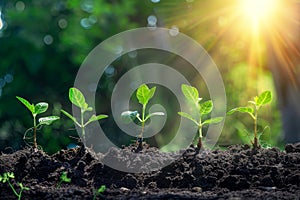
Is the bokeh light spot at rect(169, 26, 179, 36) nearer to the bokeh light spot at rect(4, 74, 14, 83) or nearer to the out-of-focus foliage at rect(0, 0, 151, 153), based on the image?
the out-of-focus foliage at rect(0, 0, 151, 153)

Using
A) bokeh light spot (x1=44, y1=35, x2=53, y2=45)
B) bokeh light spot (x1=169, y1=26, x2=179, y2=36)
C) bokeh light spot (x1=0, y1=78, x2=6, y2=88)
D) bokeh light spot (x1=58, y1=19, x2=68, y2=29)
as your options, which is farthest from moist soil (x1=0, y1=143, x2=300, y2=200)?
bokeh light spot (x1=58, y1=19, x2=68, y2=29)

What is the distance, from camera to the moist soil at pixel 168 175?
56.2 inches

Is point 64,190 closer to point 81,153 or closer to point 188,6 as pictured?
point 81,153

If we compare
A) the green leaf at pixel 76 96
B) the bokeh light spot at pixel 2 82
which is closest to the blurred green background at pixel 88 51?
the bokeh light spot at pixel 2 82

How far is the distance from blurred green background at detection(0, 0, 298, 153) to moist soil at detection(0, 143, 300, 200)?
311 cm

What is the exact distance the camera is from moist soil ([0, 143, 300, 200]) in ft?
4.68

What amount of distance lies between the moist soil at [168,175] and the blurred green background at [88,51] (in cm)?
311

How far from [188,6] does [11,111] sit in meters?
2.66

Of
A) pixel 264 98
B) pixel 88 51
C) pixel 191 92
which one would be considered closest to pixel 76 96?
pixel 191 92

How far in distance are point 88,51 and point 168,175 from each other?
522 cm

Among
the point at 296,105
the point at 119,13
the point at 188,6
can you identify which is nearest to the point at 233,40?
the point at 188,6

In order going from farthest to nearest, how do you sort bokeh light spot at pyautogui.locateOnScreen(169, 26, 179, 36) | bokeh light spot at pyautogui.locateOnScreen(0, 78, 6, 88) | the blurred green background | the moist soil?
bokeh light spot at pyautogui.locateOnScreen(0, 78, 6, 88)
bokeh light spot at pyautogui.locateOnScreen(169, 26, 179, 36)
the blurred green background
the moist soil

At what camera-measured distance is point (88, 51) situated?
6.70m

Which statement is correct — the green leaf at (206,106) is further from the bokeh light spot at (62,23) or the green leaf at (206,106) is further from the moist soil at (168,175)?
the bokeh light spot at (62,23)
